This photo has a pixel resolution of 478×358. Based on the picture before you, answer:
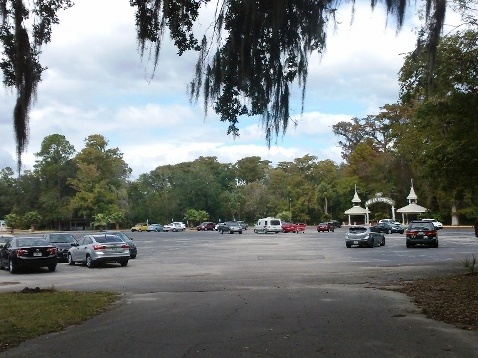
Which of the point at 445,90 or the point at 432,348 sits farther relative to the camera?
the point at 445,90

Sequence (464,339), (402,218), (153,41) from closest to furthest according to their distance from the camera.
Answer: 1. (153,41)
2. (464,339)
3. (402,218)

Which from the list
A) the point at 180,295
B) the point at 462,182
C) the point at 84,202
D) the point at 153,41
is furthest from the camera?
the point at 84,202

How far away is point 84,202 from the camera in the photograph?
96.2 meters

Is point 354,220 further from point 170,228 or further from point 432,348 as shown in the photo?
point 432,348

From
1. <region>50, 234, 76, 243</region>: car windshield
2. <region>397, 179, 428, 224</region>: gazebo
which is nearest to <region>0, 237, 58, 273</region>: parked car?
<region>50, 234, 76, 243</region>: car windshield

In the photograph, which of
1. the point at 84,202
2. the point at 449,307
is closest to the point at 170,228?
the point at 84,202

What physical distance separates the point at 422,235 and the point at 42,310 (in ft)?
90.6

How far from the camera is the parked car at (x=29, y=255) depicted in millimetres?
21203

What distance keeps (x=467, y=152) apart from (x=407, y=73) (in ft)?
10.3

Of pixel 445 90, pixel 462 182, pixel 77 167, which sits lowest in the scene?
pixel 462 182

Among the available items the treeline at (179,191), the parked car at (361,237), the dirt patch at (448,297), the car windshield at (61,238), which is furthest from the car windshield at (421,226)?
the treeline at (179,191)

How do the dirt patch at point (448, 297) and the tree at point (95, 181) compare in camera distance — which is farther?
the tree at point (95, 181)

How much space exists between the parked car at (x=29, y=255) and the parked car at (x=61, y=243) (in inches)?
181

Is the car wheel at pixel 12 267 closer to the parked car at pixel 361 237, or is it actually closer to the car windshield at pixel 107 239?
the car windshield at pixel 107 239
